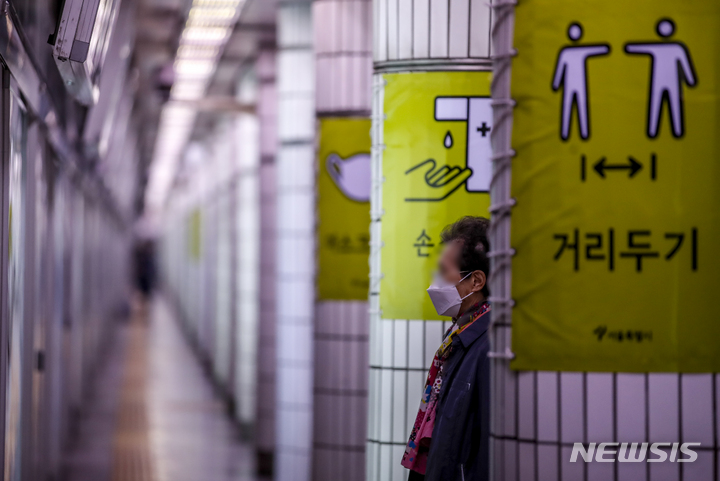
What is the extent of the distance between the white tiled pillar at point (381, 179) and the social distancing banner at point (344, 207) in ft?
4.37

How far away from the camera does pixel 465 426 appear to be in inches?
105

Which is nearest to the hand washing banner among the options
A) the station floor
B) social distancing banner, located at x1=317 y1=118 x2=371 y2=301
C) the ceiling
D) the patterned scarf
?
the patterned scarf

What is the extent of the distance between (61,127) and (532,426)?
5624 mm

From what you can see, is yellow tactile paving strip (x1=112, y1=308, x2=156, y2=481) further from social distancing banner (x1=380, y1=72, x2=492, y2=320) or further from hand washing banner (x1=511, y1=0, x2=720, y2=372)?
hand washing banner (x1=511, y1=0, x2=720, y2=372)

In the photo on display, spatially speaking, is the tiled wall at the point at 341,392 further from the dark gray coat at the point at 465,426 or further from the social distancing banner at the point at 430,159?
the dark gray coat at the point at 465,426

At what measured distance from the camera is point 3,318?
155 inches

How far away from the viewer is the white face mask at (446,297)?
294 cm

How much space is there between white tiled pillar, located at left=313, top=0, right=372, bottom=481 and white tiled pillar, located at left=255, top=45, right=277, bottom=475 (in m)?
3.68

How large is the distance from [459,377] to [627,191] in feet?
2.87

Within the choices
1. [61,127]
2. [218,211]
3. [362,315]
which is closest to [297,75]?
[61,127]

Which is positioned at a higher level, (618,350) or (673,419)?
(618,350)

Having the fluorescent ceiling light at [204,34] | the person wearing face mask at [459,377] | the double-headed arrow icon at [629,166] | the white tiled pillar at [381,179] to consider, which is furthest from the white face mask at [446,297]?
the fluorescent ceiling light at [204,34]

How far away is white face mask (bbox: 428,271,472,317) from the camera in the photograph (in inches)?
116

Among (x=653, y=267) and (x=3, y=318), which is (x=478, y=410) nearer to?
(x=653, y=267)
